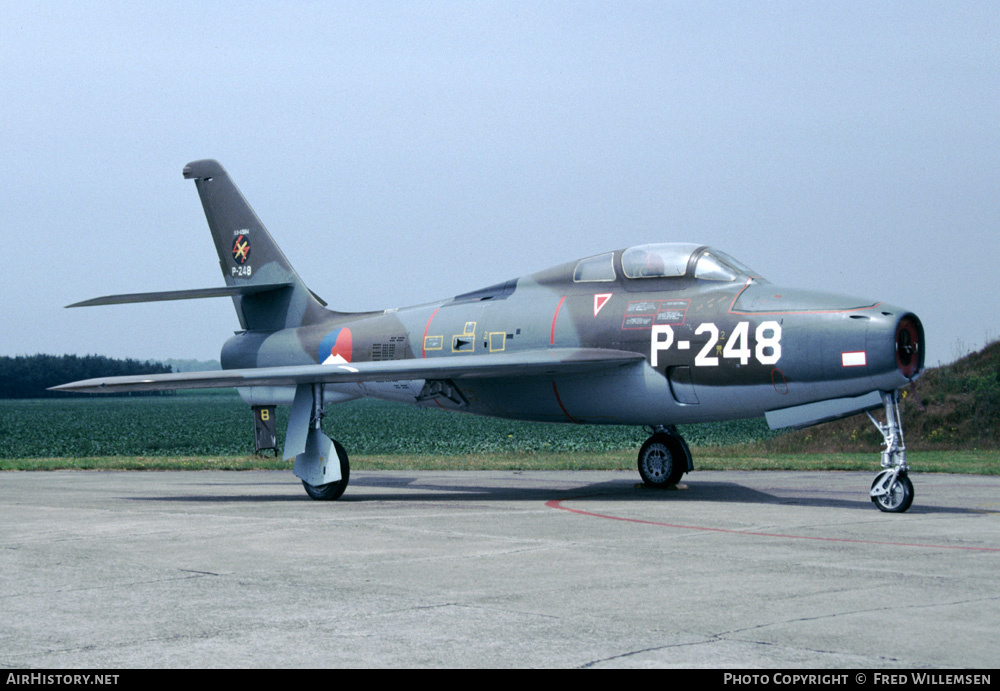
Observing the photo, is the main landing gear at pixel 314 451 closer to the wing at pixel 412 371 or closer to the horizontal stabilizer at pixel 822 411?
the wing at pixel 412 371

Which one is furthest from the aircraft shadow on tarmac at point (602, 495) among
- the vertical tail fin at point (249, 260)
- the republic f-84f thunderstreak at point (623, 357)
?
the vertical tail fin at point (249, 260)

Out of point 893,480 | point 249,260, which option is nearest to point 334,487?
point 249,260

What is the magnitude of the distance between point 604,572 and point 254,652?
3.38 meters

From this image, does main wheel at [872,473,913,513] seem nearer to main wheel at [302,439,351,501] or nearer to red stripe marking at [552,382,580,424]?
red stripe marking at [552,382,580,424]

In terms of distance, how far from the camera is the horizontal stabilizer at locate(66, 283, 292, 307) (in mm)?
18062

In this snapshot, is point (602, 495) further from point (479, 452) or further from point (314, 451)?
point (479, 452)

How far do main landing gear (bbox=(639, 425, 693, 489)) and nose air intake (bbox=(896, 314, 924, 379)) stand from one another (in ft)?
14.7

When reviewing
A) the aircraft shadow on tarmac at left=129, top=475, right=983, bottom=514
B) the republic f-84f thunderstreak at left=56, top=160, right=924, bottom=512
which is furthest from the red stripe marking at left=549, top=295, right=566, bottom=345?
the aircraft shadow on tarmac at left=129, top=475, right=983, bottom=514

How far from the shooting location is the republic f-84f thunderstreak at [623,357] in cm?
1313

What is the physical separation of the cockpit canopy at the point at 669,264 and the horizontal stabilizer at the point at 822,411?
204 centimetres

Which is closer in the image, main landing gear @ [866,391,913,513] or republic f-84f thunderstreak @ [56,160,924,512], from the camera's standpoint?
main landing gear @ [866,391,913,513]

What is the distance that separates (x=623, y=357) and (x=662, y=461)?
2.74 meters

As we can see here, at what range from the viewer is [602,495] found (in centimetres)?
1577

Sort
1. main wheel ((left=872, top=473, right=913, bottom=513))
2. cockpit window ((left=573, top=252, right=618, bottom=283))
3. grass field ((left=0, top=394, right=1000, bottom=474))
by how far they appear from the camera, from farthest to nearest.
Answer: grass field ((left=0, top=394, right=1000, bottom=474)) → cockpit window ((left=573, top=252, right=618, bottom=283)) → main wheel ((left=872, top=473, right=913, bottom=513))
